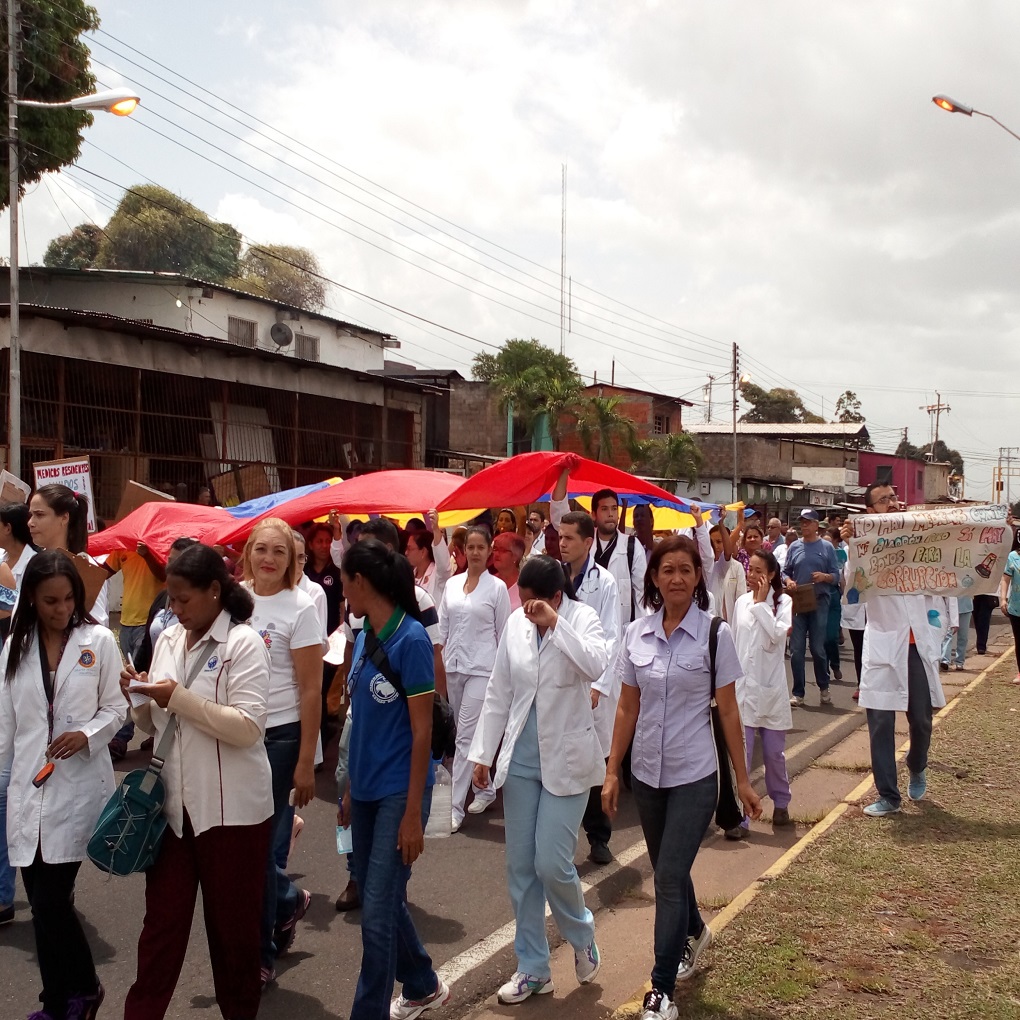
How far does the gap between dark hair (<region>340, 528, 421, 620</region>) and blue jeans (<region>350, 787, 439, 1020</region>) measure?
0.70 m

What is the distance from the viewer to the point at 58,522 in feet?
18.4

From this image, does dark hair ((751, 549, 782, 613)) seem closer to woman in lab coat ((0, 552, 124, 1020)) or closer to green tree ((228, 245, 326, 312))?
woman in lab coat ((0, 552, 124, 1020))

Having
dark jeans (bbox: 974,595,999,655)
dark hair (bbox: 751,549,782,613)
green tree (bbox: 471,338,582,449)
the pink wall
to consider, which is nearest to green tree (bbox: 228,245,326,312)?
green tree (bbox: 471,338,582,449)

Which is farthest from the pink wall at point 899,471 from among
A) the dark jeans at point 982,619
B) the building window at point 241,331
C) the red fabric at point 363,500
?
the red fabric at point 363,500

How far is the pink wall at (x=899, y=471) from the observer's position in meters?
63.1

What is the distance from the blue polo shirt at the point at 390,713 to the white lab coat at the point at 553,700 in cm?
71

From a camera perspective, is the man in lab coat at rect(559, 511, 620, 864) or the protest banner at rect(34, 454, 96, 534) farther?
the protest banner at rect(34, 454, 96, 534)

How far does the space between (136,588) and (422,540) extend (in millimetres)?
2474

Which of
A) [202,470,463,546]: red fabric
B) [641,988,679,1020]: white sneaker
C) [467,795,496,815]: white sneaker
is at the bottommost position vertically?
[467,795,496,815]: white sneaker

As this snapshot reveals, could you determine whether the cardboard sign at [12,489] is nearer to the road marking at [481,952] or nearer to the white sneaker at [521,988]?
the road marking at [481,952]

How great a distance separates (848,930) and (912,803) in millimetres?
2423

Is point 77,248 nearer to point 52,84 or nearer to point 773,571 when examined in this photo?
point 52,84

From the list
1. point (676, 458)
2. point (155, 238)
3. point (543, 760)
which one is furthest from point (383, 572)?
point (155, 238)

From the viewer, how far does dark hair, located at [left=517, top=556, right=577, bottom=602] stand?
4.51 meters
